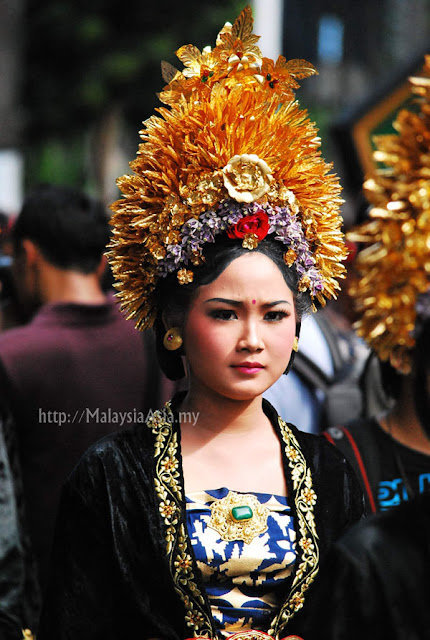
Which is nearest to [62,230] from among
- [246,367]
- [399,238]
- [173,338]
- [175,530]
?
[173,338]

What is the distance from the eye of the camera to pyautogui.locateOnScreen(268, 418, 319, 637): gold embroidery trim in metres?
2.20

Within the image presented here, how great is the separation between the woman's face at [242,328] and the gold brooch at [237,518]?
274 mm

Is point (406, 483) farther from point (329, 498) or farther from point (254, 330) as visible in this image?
point (254, 330)

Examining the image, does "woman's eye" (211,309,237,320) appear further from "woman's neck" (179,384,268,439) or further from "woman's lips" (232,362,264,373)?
"woman's neck" (179,384,268,439)

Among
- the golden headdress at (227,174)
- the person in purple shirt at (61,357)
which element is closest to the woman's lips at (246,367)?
the golden headdress at (227,174)

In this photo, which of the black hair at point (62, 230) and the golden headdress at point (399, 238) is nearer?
the golden headdress at point (399, 238)

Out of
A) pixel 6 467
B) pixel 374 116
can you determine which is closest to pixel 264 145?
pixel 6 467

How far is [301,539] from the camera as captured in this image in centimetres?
224

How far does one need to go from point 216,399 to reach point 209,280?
0.34 metres

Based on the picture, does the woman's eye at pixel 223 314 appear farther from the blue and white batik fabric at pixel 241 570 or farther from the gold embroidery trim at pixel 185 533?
the blue and white batik fabric at pixel 241 570

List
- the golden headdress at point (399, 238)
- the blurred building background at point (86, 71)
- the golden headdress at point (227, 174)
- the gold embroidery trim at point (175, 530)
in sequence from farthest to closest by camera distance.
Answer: the blurred building background at point (86, 71) < the golden headdress at point (227, 174) < the gold embroidery trim at point (175, 530) < the golden headdress at point (399, 238)

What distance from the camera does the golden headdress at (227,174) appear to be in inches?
89.3

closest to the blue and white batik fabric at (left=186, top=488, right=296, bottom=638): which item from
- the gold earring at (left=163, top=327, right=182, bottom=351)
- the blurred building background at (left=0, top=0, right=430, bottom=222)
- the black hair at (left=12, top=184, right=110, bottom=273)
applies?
the gold earring at (left=163, top=327, right=182, bottom=351)

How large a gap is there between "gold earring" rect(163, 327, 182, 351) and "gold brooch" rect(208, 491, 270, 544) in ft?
1.43
